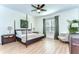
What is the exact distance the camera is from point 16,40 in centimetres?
712

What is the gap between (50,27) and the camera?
8734 millimetres

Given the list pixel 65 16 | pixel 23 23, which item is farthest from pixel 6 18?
pixel 65 16

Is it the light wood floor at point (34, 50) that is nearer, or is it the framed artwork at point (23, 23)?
the light wood floor at point (34, 50)

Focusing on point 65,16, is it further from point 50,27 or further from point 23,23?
point 23,23

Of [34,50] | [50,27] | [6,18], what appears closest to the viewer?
[34,50]

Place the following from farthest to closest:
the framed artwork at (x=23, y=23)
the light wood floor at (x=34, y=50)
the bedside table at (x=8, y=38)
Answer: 1. the framed artwork at (x=23, y=23)
2. the bedside table at (x=8, y=38)
3. the light wood floor at (x=34, y=50)

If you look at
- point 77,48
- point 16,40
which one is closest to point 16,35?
point 16,40

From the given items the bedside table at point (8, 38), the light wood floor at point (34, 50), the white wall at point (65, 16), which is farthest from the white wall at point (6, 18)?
the white wall at point (65, 16)

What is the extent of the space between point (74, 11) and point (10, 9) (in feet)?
13.1

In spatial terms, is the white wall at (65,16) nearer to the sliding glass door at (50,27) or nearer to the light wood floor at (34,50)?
the sliding glass door at (50,27)

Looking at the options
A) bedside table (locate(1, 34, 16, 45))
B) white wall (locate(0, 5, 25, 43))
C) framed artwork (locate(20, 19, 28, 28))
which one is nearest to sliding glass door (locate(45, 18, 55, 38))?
framed artwork (locate(20, 19, 28, 28))

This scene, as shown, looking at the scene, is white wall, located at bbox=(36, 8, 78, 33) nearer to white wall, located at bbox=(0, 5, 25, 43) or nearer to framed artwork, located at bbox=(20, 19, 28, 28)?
framed artwork, located at bbox=(20, 19, 28, 28)

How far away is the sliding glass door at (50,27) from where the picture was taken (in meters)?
8.53
